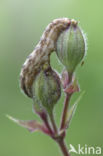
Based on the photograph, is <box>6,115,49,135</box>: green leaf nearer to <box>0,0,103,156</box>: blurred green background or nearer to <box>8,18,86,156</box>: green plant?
<box>8,18,86,156</box>: green plant

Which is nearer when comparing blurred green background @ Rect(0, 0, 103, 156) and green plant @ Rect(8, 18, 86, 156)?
green plant @ Rect(8, 18, 86, 156)

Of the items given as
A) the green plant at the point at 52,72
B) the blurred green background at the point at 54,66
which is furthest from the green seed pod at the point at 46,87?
the blurred green background at the point at 54,66

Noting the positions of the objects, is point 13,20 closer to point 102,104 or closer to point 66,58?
point 102,104

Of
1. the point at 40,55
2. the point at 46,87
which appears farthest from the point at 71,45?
the point at 46,87

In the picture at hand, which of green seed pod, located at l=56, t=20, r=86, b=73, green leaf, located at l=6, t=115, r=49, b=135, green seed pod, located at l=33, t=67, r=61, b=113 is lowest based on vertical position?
green leaf, located at l=6, t=115, r=49, b=135

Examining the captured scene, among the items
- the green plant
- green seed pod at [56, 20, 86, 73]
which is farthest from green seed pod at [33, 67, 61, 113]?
green seed pod at [56, 20, 86, 73]

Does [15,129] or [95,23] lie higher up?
[95,23]

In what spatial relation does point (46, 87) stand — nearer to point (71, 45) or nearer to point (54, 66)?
point (71, 45)

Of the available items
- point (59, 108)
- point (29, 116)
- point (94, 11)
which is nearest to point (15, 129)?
point (29, 116)
